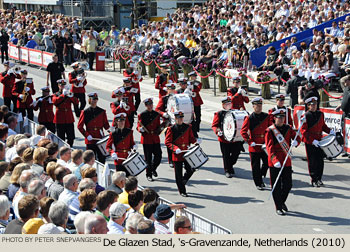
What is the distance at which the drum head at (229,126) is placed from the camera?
49.5 ft

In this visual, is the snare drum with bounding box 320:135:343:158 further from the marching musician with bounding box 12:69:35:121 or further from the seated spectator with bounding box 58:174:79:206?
the marching musician with bounding box 12:69:35:121

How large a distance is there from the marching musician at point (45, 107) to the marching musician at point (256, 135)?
5.76 metres

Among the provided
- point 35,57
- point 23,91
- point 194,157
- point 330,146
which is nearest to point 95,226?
point 194,157

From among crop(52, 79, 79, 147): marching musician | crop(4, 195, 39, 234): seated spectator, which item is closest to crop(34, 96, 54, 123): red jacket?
crop(52, 79, 79, 147): marching musician

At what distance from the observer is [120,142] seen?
13766 millimetres

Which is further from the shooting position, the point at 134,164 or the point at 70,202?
the point at 134,164

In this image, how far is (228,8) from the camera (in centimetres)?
3425

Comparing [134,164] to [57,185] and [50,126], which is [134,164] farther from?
[50,126]

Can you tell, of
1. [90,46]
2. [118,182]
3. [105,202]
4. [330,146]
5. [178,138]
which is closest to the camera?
[105,202]

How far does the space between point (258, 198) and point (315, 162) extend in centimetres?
160

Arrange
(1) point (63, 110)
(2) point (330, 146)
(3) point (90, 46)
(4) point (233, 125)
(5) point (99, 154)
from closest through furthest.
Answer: (2) point (330, 146) → (4) point (233, 125) → (5) point (99, 154) → (1) point (63, 110) → (3) point (90, 46)

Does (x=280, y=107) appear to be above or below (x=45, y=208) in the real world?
above

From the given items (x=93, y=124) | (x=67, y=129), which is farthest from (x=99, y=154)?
(x=67, y=129)

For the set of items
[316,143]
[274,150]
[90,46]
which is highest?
[90,46]
